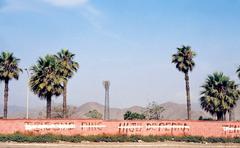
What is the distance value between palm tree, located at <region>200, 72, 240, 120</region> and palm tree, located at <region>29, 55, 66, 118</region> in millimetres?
22804

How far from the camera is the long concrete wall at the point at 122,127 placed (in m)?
48.9

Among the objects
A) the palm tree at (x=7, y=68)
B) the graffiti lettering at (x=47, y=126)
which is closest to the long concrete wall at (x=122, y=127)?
the graffiti lettering at (x=47, y=126)

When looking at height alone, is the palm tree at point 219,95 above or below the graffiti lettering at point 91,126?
Result: above

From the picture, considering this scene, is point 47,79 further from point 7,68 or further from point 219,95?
point 219,95

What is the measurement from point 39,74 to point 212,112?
89.9ft

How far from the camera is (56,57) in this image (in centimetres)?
6562

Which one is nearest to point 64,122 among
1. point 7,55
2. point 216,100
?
point 7,55

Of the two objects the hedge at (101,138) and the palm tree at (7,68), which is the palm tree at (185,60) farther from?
the palm tree at (7,68)

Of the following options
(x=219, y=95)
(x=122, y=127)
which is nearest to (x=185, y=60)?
(x=219, y=95)

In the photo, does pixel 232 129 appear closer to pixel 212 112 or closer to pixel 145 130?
pixel 212 112

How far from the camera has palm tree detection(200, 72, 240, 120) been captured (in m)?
62.8

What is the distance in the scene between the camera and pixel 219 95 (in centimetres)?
6278

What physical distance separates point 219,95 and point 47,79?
86.7 feet

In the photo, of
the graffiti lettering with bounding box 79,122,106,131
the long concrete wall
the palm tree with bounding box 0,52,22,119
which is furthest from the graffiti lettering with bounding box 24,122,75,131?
the palm tree with bounding box 0,52,22,119
